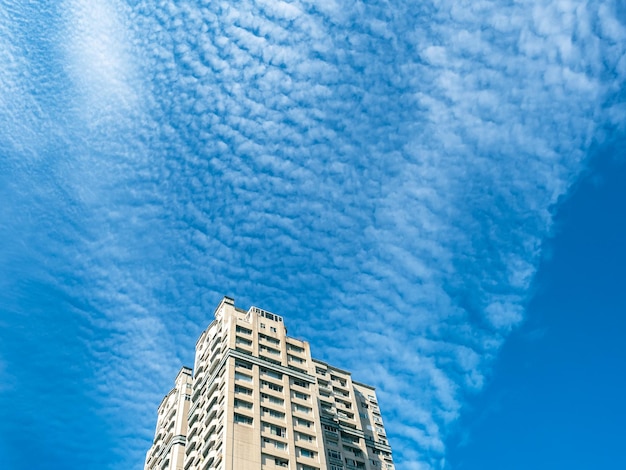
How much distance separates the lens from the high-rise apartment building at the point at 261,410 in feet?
203

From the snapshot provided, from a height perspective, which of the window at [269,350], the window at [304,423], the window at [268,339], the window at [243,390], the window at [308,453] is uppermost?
the window at [268,339]

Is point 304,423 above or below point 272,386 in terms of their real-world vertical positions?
below

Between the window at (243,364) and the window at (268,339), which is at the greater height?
the window at (268,339)

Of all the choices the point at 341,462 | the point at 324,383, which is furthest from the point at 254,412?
the point at 324,383

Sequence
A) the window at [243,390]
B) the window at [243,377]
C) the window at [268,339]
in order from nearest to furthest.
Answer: the window at [243,390] < the window at [243,377] < the window at [268,339]

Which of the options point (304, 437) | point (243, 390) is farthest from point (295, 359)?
point (304, 437)

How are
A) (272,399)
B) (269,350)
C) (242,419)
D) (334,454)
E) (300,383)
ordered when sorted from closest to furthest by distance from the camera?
(242,419) < (272,399) < (300,383) < (334,454) < (269,350)

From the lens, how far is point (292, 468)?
199 feet

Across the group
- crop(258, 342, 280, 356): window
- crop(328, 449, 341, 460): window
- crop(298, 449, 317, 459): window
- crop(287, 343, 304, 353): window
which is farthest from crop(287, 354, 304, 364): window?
crop(298, 449, 317, 459): window

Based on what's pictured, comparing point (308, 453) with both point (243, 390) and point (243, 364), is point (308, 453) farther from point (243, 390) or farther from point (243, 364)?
point (243, 364)

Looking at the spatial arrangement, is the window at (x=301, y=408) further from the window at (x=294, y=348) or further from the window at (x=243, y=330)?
the window at (x=243, y=330)

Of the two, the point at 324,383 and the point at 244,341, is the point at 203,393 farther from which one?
the point at 324,383

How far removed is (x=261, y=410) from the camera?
6525 cm

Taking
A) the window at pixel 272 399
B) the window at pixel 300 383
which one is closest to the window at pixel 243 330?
the window at pixel 300 383
